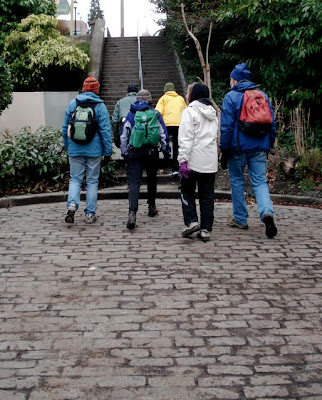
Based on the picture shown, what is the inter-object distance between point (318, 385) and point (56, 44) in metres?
14.2

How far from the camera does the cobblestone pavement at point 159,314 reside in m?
3.28

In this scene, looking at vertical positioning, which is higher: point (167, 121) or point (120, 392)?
point (167, 121)

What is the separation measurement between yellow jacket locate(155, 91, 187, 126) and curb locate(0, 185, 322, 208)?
1222mm

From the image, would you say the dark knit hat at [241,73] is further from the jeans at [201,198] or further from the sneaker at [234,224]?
the sneaker at [234,224]

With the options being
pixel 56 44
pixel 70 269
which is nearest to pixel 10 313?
pixel 70 269

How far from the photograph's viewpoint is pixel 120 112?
8961 millimetres

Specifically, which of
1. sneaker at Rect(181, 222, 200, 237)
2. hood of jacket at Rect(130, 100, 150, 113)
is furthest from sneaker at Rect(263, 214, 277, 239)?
hood of jacket at Rect(130, 100, 150, 113)

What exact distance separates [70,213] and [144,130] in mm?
1362

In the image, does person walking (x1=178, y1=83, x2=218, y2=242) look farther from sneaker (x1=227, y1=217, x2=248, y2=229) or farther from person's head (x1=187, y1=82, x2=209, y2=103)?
sneaker (x1=227, y1=217, x2=248, y2=229)

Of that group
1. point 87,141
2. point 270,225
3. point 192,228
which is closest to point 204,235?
point 192,228

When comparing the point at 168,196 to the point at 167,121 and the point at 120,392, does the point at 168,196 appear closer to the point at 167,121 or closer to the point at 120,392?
the point at 167,121

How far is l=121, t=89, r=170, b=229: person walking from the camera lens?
730 cm

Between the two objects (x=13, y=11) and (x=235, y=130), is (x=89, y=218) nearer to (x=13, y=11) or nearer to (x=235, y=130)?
(x=235, y=130)

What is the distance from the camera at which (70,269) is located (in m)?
5.55
